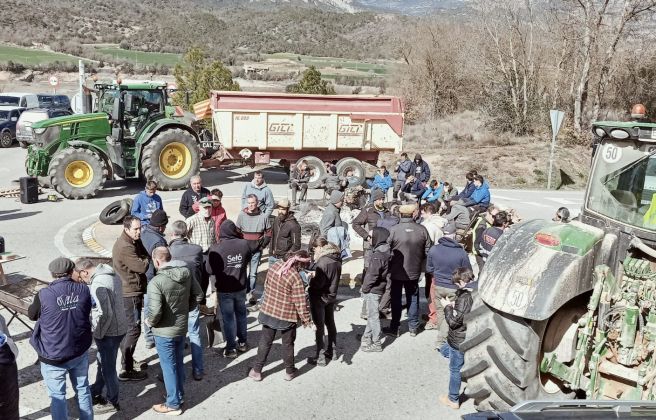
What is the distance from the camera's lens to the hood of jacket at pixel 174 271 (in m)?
5.85

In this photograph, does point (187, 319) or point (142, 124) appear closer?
point (187, 319)

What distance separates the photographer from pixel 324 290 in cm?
697

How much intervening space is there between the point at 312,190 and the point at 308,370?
10.8 m

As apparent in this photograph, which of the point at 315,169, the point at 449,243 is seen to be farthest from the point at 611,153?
the point at 315,169

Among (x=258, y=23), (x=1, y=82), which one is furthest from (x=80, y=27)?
(x=1, y=82)

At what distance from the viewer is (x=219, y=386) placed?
6531 millimetres

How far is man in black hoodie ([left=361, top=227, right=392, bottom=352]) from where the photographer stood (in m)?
7.43

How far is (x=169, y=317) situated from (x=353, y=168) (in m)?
12.3

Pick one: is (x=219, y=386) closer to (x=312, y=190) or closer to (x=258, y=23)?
(x=312, y=190)

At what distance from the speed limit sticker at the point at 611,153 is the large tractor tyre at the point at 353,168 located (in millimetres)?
11878

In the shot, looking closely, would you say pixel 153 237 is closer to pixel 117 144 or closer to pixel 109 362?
pixel 109 362

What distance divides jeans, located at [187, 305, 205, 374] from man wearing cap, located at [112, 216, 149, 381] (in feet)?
1.70

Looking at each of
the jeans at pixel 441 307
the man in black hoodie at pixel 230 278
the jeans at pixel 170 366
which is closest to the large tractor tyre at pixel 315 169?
the jeans at pixel 441 307

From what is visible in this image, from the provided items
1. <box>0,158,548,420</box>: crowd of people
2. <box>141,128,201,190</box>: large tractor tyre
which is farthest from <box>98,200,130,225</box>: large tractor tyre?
<box>0,158,548,420</box>: crowd of people
